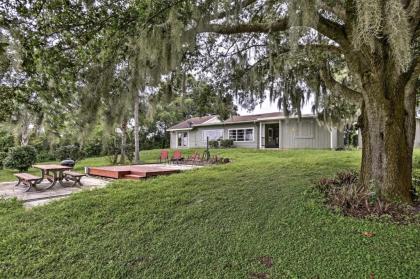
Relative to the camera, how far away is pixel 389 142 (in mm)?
4648

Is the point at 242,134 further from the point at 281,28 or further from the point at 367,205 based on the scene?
the point at 367,205

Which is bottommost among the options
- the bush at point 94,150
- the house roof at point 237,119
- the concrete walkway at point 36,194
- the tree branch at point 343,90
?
the concrete walkway at point 36,194

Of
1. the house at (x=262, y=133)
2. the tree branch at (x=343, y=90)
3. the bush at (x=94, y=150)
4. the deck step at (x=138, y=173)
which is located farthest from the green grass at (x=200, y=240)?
the bush at (x=94, y=150)

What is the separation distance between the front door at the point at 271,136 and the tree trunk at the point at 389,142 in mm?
16313

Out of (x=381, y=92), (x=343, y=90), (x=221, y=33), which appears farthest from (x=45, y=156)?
(x=381, y=92)

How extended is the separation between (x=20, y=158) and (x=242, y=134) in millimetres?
15476

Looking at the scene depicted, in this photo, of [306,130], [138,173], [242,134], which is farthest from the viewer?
[242,134]

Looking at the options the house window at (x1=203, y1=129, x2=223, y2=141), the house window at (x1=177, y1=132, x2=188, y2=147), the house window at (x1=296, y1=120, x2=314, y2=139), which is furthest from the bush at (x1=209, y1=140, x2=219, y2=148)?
the house window at (x1=296, y1=120, x2=314, y2=139)

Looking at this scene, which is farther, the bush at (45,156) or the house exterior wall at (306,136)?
the bush at (45,156)

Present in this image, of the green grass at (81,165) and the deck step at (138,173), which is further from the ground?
the deck step at (138,173)

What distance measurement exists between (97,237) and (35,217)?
1837mm

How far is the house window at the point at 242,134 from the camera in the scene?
70.8 ft

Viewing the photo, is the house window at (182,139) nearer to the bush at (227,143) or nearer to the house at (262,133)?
the house at (262,133)

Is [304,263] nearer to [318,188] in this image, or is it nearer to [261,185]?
[318,188]
